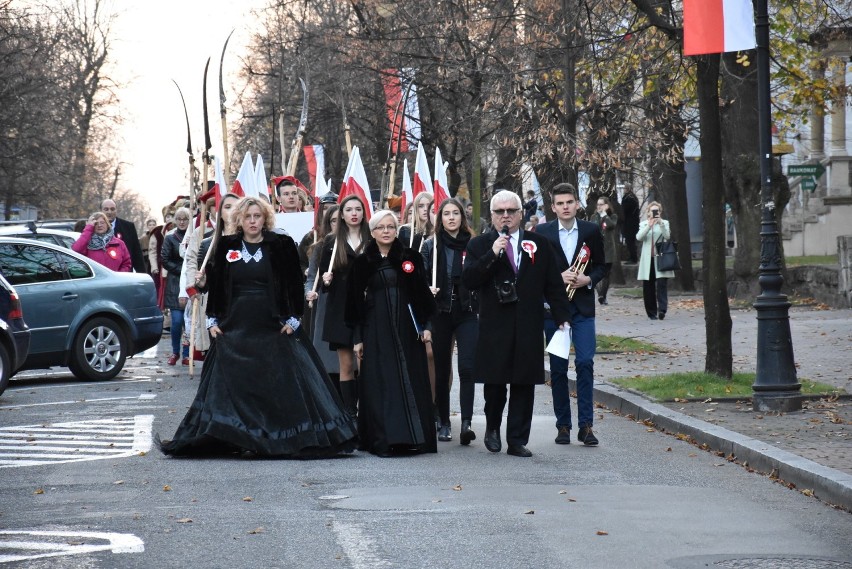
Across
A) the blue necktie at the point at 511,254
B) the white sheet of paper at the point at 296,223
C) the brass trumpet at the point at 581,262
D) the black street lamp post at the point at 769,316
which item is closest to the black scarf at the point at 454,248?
the brass trumpet at the point at 581,262

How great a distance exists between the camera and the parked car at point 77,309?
1734 cm

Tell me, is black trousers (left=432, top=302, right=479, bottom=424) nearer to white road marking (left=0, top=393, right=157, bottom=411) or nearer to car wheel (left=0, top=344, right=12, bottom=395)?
white road marking (left=0, top=393, right=157, bottom=411)

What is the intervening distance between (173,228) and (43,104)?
66.8ft

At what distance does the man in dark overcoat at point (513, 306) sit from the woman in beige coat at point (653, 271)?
1304cm

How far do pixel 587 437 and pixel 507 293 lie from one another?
1333mm

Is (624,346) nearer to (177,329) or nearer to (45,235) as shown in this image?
(177,329)

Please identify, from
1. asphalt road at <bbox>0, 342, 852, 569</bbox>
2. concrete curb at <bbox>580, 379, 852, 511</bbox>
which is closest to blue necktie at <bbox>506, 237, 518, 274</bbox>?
asphalt road at <bbox>0, 342, 852, 569</bbox>

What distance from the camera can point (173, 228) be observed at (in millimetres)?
21141

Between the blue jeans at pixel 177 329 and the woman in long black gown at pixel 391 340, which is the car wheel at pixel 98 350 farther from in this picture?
the woman in long black gown at pixel 391 340

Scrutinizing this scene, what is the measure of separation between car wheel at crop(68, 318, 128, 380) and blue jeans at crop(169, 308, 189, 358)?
1.07 m

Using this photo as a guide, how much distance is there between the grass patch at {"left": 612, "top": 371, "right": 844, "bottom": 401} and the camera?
13.5 meters

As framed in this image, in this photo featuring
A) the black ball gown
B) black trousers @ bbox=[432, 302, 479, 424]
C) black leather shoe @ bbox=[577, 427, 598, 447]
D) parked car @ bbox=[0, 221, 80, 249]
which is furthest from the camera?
parked car @ bbox=[0, 221, 80, 249]

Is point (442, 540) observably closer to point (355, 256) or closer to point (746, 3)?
point (355, 256)

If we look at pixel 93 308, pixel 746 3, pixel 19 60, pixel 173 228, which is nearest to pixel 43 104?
pixel 19 60
